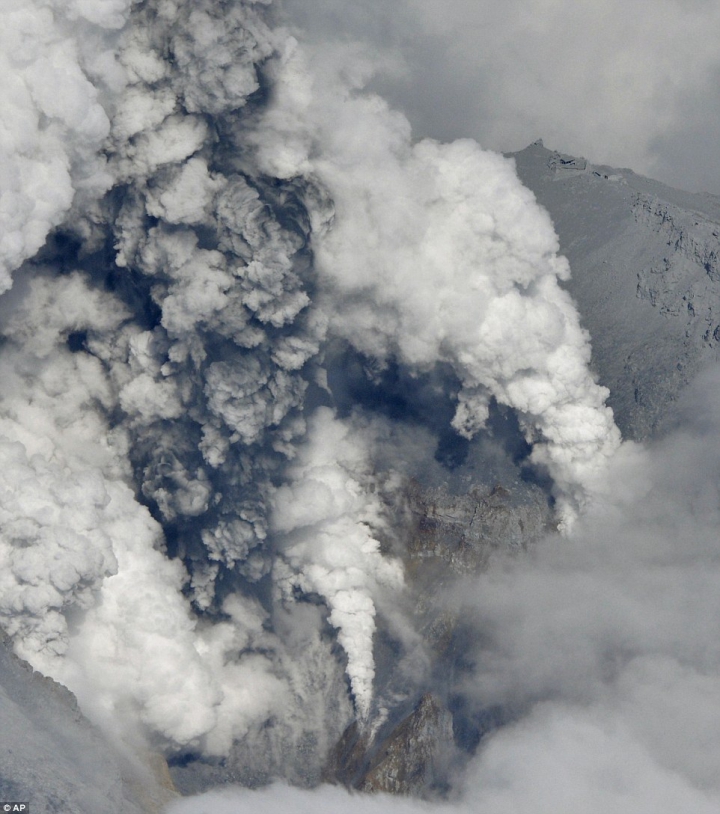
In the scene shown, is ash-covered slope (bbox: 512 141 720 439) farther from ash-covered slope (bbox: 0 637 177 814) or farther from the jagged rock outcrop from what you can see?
ash-covered slope (bbox: 0 637 177 814)

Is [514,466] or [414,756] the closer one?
[414,756]

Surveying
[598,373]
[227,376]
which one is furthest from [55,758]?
[598,373]

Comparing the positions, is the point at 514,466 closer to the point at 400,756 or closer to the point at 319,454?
the point at 319,454

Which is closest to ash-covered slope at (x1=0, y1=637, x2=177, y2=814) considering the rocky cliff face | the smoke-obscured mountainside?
the smoke-obscured mountainside

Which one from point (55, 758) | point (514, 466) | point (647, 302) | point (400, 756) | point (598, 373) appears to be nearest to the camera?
point (55, 758)

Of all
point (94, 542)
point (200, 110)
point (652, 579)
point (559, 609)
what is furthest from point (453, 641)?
point (200, 110)
